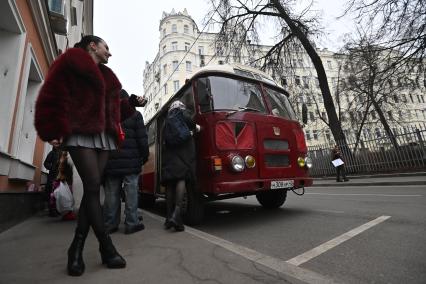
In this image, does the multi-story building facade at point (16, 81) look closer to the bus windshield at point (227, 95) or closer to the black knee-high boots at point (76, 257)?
the black knee-high boots at point (76, 257)

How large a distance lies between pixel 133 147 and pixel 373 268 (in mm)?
3307

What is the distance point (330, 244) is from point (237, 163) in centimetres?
172

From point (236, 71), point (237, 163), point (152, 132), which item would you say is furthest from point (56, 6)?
point (237, 163)

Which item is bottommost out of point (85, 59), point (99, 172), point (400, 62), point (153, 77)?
point (99, 172)

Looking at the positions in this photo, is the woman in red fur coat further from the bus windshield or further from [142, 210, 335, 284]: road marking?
the bus windshield

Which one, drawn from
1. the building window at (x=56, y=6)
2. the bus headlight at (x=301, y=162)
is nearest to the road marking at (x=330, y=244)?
the bus headlight at (x=301, y=162)

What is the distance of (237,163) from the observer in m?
4.59

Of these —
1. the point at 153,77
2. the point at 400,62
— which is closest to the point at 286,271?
the point at 400,62

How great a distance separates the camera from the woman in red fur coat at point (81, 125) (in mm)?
2527

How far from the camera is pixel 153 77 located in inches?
2490

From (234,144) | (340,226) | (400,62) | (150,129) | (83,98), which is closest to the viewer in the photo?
(83,98)

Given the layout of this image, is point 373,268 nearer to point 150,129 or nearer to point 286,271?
point 286,271

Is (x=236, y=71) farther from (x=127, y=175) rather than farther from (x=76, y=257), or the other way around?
(x=76, y=257)

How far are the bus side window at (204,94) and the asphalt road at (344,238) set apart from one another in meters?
1.93
